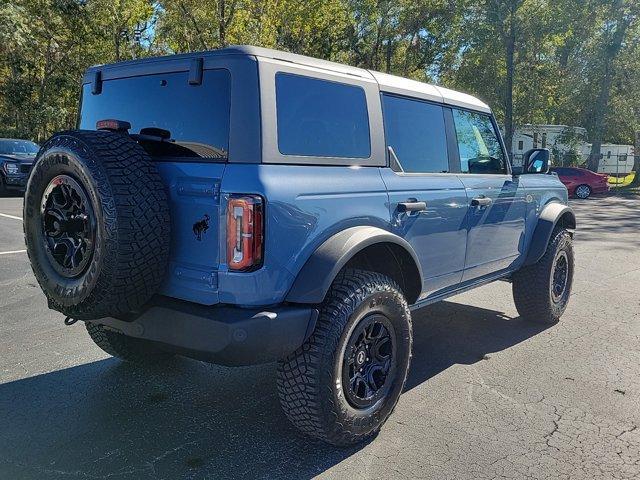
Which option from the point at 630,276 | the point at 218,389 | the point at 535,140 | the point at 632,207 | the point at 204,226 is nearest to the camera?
the point at 204,226

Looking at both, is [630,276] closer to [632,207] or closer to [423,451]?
[423,451]

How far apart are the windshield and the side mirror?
612 inches

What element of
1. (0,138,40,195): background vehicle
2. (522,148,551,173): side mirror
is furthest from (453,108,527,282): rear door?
(0,138,40,195): background vehicle

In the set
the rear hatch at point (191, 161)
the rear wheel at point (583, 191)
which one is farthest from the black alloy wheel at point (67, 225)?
the rear wheel at point (583, 191)

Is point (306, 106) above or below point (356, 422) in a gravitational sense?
above

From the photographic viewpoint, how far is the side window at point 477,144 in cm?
413

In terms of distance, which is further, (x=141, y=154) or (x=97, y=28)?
(x=97, y=28)

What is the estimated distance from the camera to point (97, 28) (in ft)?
83.7

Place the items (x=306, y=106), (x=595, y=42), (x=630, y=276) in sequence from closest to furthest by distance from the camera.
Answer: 1. (x=306, y=106)
2. (x=630, y=276)
3. (x=595, y=42)

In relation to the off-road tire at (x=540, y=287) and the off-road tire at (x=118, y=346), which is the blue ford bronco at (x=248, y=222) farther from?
the off-road tire at (x=540, y=287)

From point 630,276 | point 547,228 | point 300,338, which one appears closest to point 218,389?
point 300,338

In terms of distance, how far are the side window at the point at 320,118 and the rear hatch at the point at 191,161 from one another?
285 millimetres

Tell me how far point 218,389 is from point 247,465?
0.97 metres

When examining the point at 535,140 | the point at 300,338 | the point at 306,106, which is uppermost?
the point at 535,140
